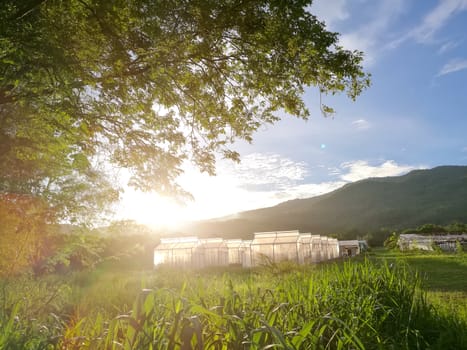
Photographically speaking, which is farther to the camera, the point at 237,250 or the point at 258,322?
the point at 237,250

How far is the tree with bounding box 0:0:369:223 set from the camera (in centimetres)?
566

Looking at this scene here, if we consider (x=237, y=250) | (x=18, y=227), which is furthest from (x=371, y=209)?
(x=18, y=227)

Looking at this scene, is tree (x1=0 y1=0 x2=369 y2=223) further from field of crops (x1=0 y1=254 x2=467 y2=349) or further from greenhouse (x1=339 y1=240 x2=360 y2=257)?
greenhouse (x1=339 y1=240 x2=360 y2=257)

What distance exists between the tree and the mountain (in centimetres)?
5637

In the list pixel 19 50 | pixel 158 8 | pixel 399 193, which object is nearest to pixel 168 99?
pixel 158 8

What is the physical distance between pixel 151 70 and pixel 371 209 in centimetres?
12647

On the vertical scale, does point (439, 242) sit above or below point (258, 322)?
below

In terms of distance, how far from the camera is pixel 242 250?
28.2m

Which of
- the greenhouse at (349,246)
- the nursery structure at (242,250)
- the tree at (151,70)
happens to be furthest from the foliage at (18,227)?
the greenhouse at (349,246)

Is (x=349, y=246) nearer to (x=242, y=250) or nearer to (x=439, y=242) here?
(x=439, y=242)

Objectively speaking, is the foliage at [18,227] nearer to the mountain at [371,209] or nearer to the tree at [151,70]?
the tree at [151,70]

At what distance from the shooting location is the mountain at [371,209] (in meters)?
75.8

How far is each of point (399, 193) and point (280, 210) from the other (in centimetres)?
4856

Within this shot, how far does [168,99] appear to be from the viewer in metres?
9.07
